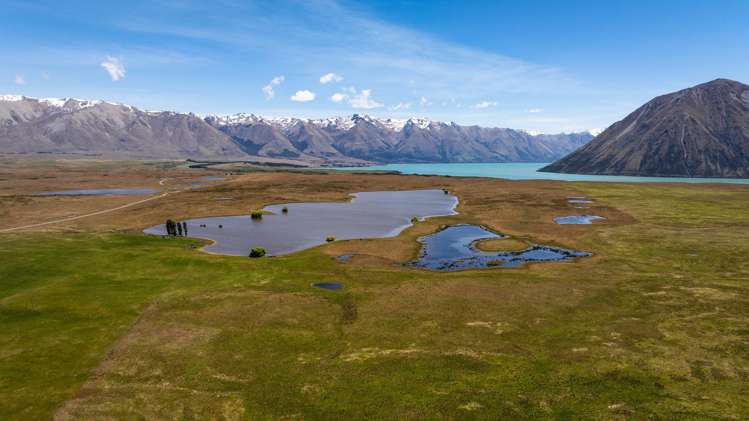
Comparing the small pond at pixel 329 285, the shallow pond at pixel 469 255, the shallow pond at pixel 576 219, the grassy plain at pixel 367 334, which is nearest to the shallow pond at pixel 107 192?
the grassy plain at pixel 367 334

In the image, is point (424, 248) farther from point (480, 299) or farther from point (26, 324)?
point (26, 324)

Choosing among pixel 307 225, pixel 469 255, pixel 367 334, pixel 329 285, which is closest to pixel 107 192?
pixel 307 225

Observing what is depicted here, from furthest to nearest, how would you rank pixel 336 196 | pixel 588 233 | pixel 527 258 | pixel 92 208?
pixel 336 196 → pixel 92 208 → pixel 588 233 → pixel 527 258

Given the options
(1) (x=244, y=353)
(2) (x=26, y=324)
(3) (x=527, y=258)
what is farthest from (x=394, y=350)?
(3) (x=527, y=258)

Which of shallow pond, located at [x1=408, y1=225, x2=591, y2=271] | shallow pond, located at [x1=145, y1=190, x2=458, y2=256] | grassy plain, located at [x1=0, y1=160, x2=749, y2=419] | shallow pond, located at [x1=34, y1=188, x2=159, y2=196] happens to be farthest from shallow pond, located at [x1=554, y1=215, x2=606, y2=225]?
shallow pond, located at [x1=34, y1=188, x2=159, y2=196]

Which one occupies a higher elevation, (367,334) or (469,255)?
(469,255)

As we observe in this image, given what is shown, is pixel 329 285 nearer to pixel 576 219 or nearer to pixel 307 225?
pixel 307 225

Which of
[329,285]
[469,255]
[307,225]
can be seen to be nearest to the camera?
[329,285]
